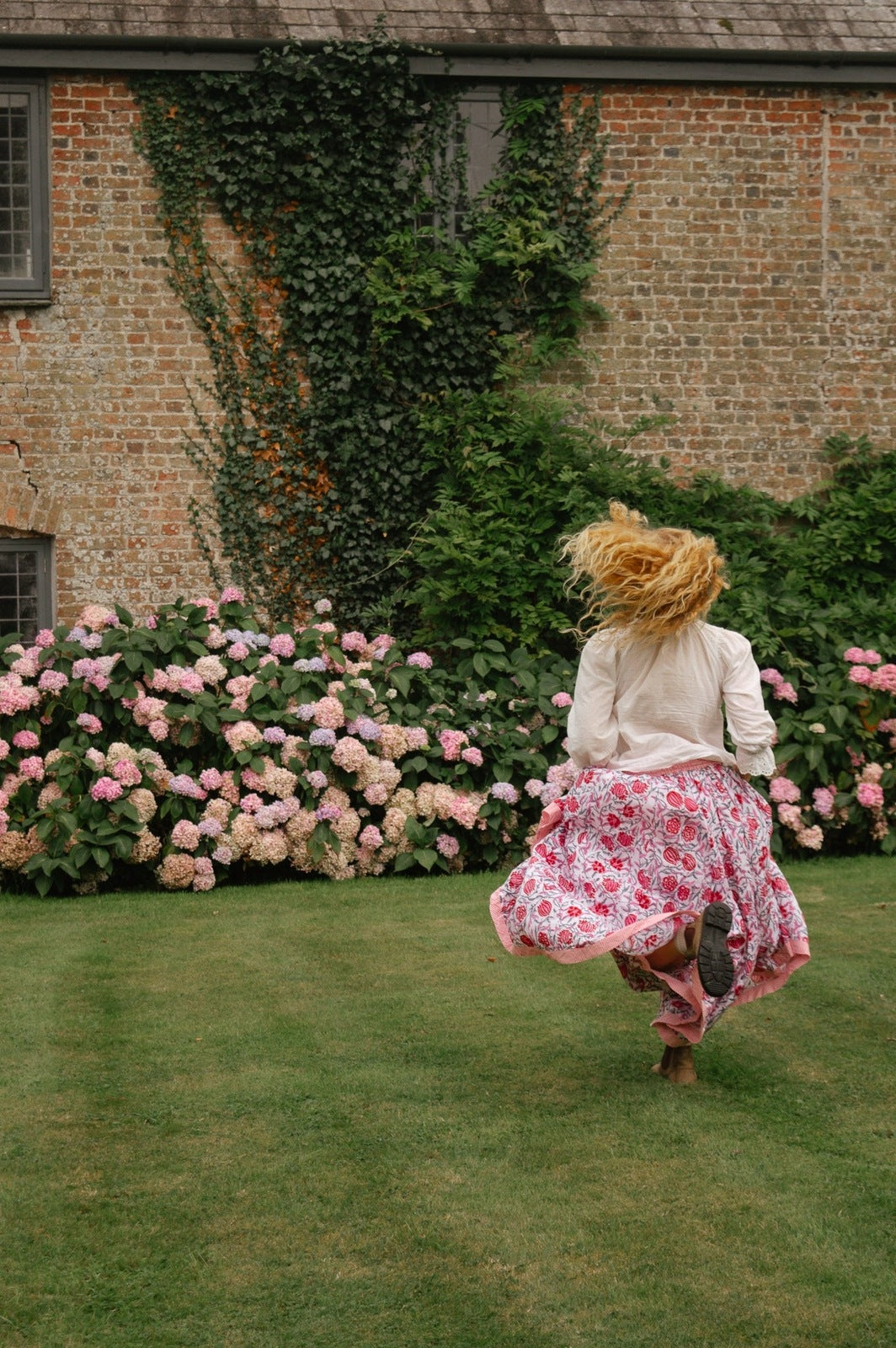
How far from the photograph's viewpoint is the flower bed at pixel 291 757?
26.2ft

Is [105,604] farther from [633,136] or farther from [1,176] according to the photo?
[633,136]

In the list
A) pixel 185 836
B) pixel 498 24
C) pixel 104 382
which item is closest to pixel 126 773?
pixel 185 836

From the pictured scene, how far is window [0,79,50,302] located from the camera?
10.6 metres

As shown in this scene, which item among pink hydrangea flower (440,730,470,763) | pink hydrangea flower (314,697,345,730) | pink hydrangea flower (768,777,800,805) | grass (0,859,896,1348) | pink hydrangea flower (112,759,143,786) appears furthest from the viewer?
pink hydrangea flower (768,777,800,805)

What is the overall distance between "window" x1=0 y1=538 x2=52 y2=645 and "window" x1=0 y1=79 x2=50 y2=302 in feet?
5.94

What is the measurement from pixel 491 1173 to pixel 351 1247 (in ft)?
1.92

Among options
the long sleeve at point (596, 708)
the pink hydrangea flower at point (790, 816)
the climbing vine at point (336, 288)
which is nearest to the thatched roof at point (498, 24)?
the climbing vine at point (336, 288)

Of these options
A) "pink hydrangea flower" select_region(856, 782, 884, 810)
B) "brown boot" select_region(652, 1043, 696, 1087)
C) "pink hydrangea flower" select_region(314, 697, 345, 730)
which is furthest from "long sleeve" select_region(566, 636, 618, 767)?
"pink hydrangea flower" select_region(856, 782, 884, 810)

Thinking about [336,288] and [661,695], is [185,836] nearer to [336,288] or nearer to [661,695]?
[661,695]

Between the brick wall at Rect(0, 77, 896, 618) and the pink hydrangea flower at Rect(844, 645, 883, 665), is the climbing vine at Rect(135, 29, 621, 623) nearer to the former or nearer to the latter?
the brick wall at Rect(0, 77, 896, 618)

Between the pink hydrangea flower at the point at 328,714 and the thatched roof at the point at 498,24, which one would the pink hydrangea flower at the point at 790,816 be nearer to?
the pink hydrangea flower at the point at 328,714

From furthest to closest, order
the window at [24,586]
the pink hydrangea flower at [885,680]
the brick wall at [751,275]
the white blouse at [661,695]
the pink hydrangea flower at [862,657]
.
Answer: the brick wall at [751,275] → the window at [24,586] → the pink hydrangea flower at [862,657] → the pink hydrangea flower at [885,680] → the white blouse at [661,695]

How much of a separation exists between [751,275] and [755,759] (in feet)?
25.3

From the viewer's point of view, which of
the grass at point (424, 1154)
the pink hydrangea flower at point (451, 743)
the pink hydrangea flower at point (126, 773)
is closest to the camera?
the grass at point (424, 1154)
